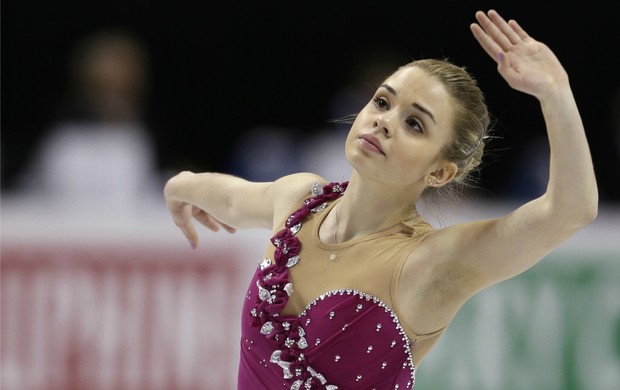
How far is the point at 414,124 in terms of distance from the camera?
2535 mm

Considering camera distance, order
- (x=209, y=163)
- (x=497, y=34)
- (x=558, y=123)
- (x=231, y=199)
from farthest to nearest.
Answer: (x=209, y=163) < (x=231, y=199) < (x=497, y=34) < (x=558, y=123)

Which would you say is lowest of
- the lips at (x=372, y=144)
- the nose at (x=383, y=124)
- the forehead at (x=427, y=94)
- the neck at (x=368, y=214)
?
the neck at (x=368, y=214)

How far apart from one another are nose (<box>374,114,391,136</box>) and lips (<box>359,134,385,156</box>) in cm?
3

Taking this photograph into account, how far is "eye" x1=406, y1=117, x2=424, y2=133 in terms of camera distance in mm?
2529

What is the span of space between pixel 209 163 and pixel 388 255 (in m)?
3.74

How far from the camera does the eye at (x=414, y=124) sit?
253 cm

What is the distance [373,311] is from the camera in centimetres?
251

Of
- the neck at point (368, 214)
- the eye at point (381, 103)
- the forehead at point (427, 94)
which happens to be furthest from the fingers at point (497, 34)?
the neck at point (368, 214)

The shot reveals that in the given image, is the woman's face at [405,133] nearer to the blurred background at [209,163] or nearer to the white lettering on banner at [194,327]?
the blurred background at [209,163]

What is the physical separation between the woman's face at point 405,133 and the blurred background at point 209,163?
0.46 metres

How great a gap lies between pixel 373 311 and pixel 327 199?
18.0 inches

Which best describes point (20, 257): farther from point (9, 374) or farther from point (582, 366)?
point (582, 366)

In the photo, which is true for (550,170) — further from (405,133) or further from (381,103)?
(381,103)

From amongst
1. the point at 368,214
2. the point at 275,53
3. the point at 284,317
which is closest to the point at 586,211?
the point at 368,214
